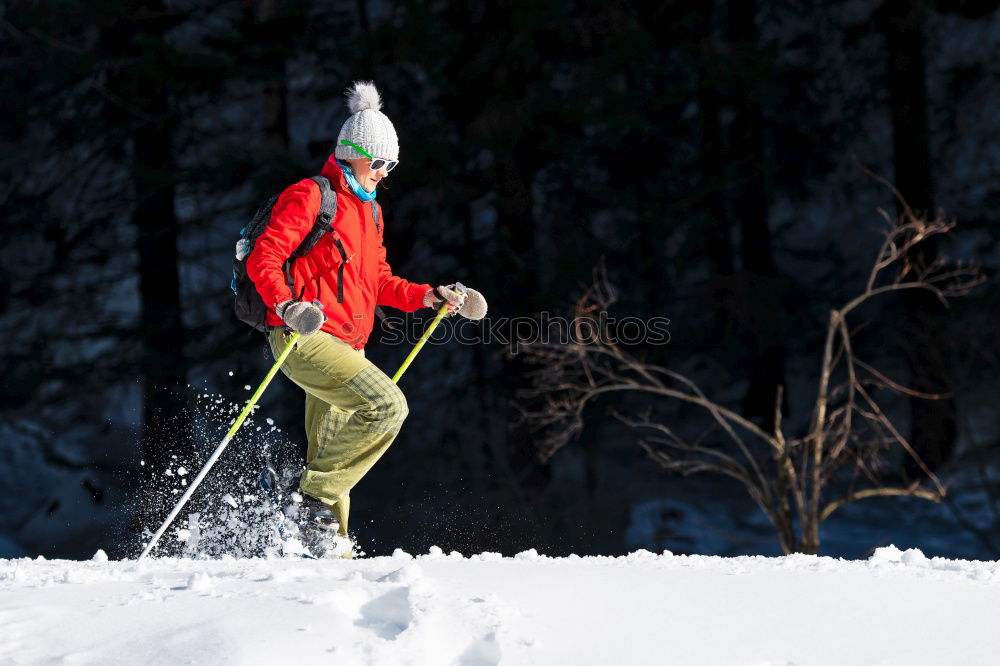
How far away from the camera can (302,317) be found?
13.1 feet

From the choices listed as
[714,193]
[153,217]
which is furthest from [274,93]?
[714,193]

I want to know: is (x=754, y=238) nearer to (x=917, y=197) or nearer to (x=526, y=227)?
(x=917, y=197)

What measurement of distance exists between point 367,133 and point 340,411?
122 cm

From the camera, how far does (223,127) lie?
11.2 metres

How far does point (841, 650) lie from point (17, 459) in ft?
40.6

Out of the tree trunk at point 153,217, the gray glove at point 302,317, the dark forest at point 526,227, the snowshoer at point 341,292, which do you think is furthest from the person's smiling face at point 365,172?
the tree trunk at point 153,217

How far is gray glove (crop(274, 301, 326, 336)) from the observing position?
157 inches

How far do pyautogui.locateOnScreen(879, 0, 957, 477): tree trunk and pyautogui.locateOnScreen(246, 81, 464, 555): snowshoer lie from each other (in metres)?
8.08

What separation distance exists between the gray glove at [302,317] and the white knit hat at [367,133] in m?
0.74

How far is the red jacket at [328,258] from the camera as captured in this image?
163 inches

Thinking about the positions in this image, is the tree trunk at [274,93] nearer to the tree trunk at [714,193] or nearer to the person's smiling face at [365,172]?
the tree trunk at [714,193]

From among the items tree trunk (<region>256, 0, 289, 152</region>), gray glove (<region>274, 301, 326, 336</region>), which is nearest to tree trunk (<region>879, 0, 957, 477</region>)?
tree trunk (<region>256, 0, 289, 152</region>)

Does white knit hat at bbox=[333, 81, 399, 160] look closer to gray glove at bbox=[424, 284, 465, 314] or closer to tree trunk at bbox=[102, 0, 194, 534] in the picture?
gray glove at bbox=[424, 284, 465, 314]

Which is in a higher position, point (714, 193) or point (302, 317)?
point (714, 193)
